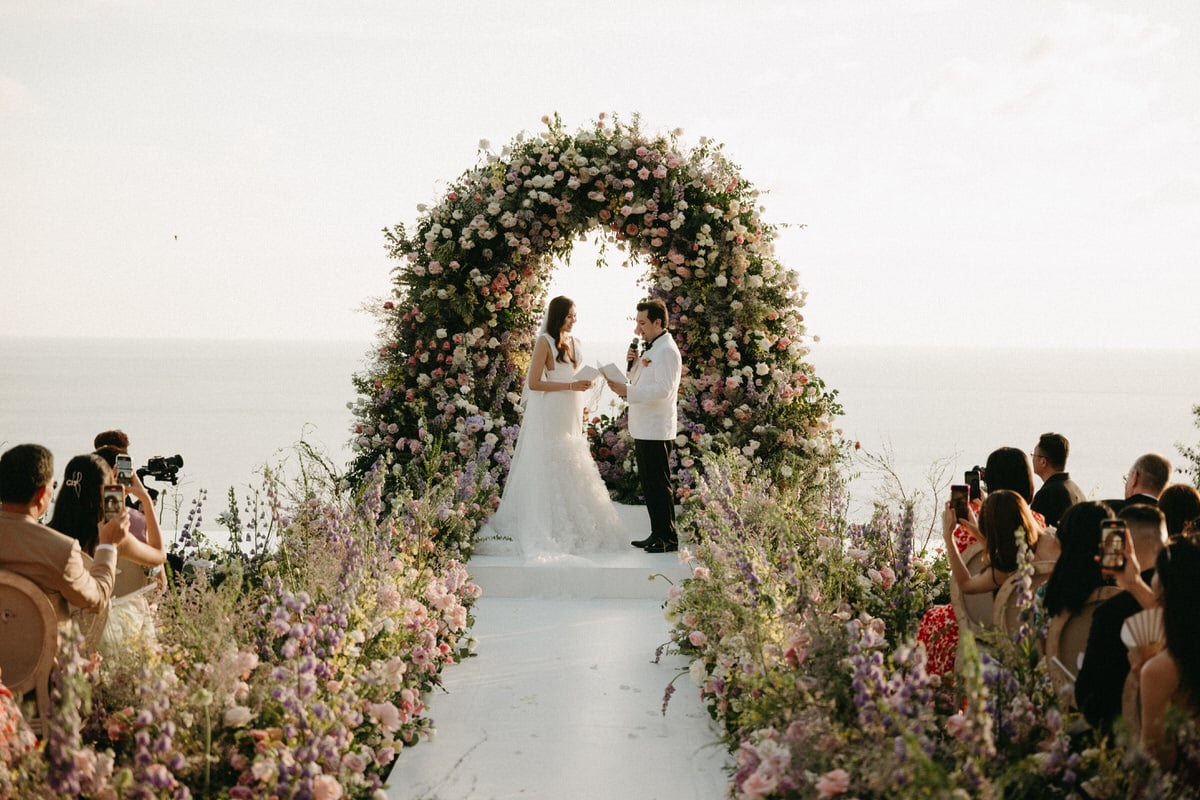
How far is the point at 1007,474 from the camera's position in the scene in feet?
14.7

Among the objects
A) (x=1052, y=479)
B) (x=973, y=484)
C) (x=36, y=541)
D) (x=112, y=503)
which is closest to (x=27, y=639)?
(x=36, y=541)

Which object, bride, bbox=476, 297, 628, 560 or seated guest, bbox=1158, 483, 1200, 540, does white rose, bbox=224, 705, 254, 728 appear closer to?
seated guest, bbox=1158, 483, 1200, 540

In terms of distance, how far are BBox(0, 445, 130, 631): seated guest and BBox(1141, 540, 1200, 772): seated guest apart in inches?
119

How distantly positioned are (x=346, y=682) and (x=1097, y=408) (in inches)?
1670

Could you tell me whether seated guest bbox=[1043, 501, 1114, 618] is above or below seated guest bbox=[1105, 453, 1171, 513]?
below

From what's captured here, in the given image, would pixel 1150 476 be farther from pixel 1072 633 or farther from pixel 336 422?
pixel 336 422

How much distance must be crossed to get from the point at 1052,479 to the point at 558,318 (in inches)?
144

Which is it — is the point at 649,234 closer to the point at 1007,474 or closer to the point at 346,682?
the point at 1007,474

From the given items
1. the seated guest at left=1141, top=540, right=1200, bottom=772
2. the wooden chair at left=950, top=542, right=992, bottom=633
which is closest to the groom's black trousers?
the wooden chair at left=950, top=542, right=992, bottom=633

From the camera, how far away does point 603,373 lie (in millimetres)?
7793

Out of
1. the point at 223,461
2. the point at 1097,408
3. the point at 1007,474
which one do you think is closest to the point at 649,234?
the point at 1007,474

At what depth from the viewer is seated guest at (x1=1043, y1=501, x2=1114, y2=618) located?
3207 millimetres

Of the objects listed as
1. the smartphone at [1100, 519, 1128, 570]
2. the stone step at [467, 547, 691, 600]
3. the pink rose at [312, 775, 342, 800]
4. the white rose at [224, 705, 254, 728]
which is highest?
the smartphone at [1100, 519, 1128, 570]

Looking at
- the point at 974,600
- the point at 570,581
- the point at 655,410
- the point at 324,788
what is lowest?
the point at 570,581
